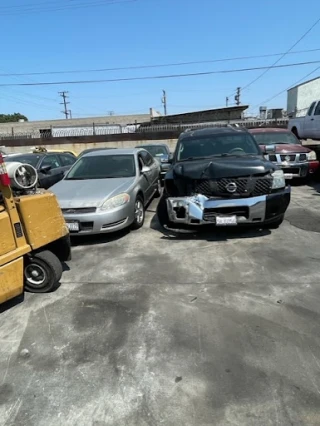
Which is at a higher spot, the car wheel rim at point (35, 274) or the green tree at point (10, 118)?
Answer: the green tree at point (10, 118)

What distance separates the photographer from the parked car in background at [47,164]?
9133 millimetres

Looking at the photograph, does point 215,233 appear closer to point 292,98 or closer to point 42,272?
point 42,272

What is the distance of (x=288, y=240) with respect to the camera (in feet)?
17.8

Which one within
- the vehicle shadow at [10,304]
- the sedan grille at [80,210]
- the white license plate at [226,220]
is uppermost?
the sedan grille at [80,210]

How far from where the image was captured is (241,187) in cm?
541

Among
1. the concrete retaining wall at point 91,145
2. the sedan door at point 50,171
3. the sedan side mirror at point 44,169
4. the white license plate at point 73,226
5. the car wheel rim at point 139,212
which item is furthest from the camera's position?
the concrete retaining wall at point 91,145

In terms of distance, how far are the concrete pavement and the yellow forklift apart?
29cm

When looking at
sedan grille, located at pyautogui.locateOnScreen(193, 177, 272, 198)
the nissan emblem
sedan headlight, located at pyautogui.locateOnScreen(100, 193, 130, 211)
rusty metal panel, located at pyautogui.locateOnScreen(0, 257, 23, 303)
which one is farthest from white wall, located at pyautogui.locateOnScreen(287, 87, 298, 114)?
rusty metal panel, located at pyautogui.locateOnScreen(0, 257, 23, 303)

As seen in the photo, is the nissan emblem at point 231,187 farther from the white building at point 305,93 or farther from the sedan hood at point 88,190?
the white building at point 305,93

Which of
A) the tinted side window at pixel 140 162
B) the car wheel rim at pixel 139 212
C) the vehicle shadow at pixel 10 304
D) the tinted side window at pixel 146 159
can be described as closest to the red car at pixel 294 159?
the tinted side window at pixel 146 159

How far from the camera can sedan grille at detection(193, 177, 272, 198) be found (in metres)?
5.41

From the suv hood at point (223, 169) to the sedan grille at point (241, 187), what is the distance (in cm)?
9

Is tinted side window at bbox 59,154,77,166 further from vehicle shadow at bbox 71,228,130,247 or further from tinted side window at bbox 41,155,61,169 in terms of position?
vehicle shadow at bbox 71,228,130,247

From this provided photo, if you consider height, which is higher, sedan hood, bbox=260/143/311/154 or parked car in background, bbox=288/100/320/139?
parked car in background, bbox=288/100/320/139
